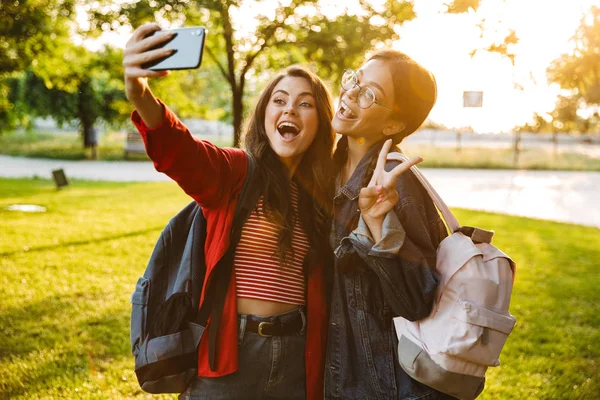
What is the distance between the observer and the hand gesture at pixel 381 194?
1761 mm

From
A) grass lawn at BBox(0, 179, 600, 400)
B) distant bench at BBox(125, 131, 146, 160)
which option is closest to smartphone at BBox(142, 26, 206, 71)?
grass lawn at BBox(0, 179, 600, 400)

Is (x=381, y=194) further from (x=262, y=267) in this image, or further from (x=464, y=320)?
(x=262, y=267)

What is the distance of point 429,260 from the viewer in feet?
5.83

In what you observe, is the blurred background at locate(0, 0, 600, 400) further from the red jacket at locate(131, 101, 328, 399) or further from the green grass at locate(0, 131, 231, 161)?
the green grass at locate(0, 131, 231, 161)

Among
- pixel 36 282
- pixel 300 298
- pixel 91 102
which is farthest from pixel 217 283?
pixel 91 102

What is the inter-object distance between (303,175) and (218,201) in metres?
0.53

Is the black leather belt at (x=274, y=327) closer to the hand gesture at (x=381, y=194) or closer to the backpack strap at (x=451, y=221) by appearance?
the hand gesture at (x=381, y=194)

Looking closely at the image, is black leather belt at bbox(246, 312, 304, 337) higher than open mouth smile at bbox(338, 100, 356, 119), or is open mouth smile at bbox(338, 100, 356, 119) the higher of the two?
open mouth smile at bbox(338, 100, 356, 119)

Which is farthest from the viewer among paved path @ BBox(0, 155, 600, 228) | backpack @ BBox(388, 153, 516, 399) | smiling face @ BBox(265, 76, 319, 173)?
paved path @ BBox(0, 155, 600, 228)

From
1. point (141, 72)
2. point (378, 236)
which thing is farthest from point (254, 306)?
point (141, 72)

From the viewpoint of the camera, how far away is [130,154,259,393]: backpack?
200 cm

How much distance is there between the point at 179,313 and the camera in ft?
6.62

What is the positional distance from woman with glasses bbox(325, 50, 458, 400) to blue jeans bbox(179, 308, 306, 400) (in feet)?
0.56

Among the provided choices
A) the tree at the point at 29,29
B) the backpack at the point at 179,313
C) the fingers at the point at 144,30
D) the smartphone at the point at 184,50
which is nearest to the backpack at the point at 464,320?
the backpack at the point at 179,313
